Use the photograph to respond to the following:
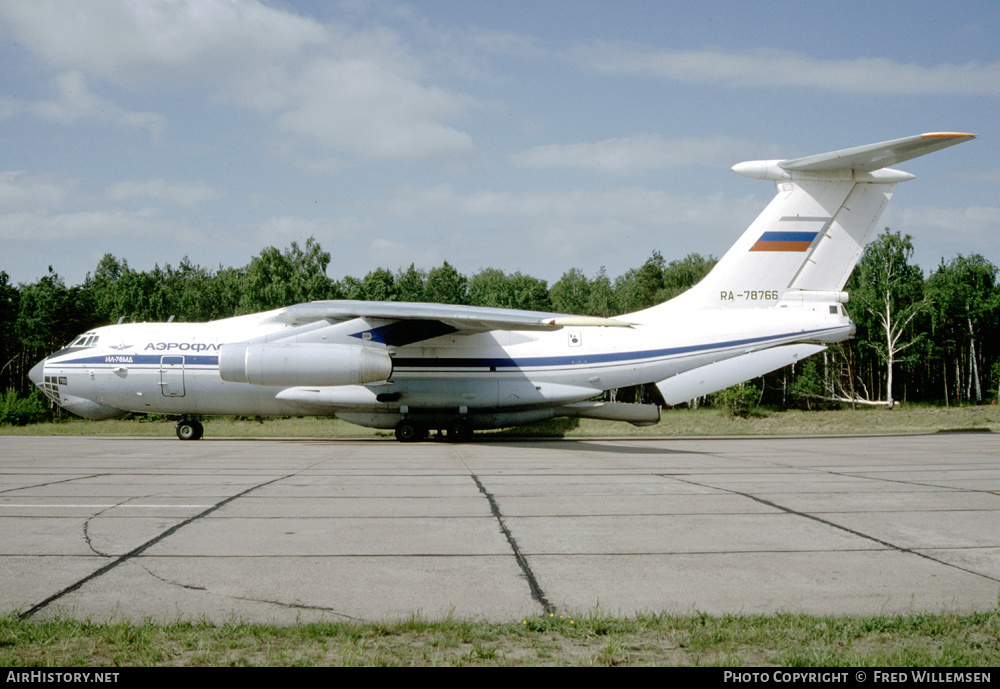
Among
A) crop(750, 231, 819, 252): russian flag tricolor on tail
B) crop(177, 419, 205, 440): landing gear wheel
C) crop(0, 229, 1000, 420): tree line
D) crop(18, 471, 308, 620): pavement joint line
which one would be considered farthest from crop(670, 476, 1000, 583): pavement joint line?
crop(0, 229, 1000, 420): tree line

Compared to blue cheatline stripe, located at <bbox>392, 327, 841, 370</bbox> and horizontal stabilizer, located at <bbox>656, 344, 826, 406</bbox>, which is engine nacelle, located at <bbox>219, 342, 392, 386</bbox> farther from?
horizontal stabilizer, located at <bbox>656, 344, 826, 406</bbox>

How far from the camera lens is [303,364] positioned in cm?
1636

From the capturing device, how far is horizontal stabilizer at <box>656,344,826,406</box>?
18.1 meters

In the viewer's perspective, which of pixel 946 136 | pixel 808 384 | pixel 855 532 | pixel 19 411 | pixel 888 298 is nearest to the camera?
pixel 855 532

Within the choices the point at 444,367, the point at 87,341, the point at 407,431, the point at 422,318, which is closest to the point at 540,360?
the point at 444,367

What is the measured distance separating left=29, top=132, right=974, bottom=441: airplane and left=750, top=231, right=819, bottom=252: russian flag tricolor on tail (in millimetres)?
24

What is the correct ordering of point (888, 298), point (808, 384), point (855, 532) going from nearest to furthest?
point (855, 532) → point (888, 298) → point (808, 384)

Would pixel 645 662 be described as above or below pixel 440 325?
below

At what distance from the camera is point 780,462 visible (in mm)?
12125

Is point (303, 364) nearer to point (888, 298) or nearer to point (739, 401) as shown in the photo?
point (739, 401)

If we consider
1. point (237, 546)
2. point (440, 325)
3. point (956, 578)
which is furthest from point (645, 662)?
point (440, 325)

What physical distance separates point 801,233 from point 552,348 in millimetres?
6533

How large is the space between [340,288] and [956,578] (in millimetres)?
58094

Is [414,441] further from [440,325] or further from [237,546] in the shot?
[237,546]
